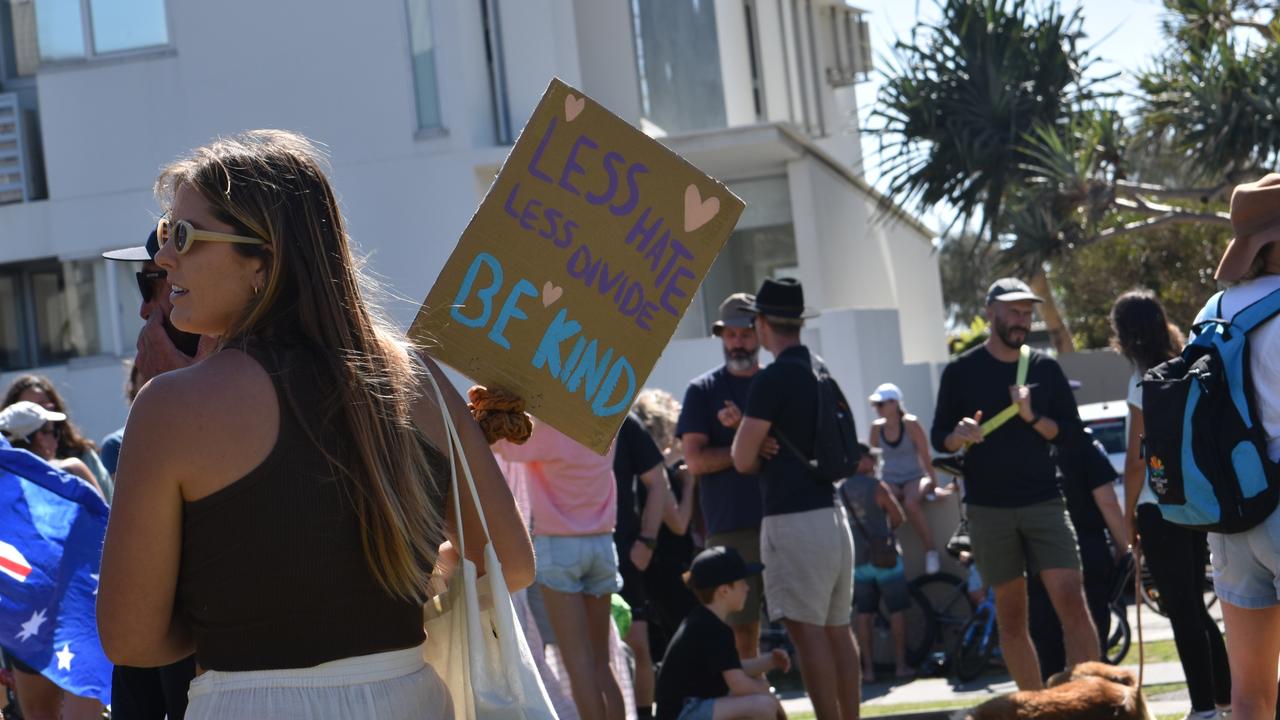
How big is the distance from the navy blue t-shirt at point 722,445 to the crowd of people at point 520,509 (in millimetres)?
16

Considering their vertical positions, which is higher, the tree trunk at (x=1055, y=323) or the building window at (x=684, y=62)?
the building window at (x=684, y=62)

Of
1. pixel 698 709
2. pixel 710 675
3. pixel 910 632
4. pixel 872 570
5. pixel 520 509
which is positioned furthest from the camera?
pixel 910 632

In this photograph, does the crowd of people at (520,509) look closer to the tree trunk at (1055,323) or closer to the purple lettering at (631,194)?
the purple lettering at (631,194)

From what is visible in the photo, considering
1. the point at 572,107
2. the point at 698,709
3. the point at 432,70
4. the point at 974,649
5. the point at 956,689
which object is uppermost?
the point at 432,70

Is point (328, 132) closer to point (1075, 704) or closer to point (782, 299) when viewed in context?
point (782, 299)

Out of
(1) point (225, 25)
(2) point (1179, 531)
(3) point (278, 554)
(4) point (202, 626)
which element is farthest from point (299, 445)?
(1) point (225, 25)

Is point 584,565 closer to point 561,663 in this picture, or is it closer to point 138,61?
point 561,663

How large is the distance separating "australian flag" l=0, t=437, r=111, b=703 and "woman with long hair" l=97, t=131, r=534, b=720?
8.38ft

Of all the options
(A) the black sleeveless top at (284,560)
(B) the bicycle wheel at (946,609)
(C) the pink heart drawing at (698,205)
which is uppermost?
(C) the pink heart drawing at (698,205)

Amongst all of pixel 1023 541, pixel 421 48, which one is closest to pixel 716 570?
pixel 1023 541

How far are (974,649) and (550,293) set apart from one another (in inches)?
321

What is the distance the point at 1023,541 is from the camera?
730 cm

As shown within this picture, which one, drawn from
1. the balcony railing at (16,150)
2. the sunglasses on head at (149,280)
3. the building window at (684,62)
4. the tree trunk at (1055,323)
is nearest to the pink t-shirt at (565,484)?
the sunglasses on head at (149,280)

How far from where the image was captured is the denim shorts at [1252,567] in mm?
4691
